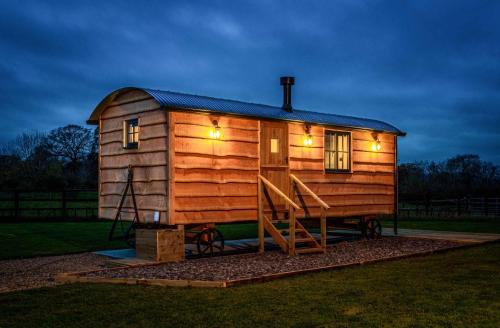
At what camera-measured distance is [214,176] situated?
13.0 m

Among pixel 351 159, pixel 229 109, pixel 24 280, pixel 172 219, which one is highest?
pixel 229 109

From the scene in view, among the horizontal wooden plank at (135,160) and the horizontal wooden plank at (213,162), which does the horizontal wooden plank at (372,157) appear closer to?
the horizontal wooden plank at (213,162)

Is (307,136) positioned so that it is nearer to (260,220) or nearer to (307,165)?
(307,165)

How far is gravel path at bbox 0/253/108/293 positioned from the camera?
945 cm

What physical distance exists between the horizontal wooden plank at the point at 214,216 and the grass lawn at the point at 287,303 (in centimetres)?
360

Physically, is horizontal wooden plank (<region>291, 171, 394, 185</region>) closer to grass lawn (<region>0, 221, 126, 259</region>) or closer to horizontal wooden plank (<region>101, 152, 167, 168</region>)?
horizontal wooden plank (<region>101, 152, 167, 168</region>)

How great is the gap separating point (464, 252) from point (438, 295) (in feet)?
20.4


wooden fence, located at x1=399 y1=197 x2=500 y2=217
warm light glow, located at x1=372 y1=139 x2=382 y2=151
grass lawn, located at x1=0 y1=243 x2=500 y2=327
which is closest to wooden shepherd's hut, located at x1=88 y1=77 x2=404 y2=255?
warm light glow, located at x1=372 y1=139 x2=382 y2=151

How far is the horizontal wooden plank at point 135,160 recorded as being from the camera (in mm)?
12453

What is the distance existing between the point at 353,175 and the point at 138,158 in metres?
7.05

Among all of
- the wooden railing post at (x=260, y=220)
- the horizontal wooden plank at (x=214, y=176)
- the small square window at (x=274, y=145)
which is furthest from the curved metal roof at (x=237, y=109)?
the wooden railing post at (x=260, y=220)

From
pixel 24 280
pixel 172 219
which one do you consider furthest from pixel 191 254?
pixel 24 280

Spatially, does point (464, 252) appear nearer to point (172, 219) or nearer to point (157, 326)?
point (172, 219)

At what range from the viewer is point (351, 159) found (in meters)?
16.8
